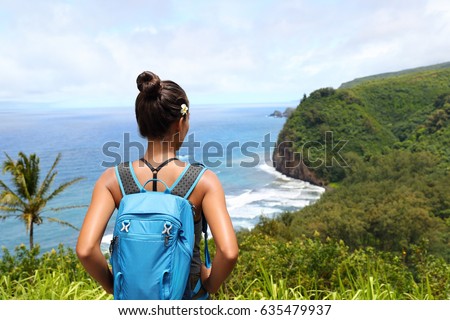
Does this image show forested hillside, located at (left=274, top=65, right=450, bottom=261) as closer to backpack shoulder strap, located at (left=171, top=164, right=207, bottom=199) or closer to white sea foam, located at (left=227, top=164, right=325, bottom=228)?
white sea foam, located at (left=227, top=164, right=325, bottom=228)

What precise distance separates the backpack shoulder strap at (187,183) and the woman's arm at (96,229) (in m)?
0.23

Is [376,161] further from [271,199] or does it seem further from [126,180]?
[126,180]

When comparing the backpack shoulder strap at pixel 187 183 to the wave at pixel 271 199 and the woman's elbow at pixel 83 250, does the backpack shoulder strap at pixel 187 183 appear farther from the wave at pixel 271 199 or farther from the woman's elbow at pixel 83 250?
the wave at pixel 271 199

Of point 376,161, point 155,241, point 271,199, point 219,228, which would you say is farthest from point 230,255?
point 376,161

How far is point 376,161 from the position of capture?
52.8m

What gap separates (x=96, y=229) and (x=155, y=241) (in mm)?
208

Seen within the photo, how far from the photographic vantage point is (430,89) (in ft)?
245

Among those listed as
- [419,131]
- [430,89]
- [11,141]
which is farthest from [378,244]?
[11,141]

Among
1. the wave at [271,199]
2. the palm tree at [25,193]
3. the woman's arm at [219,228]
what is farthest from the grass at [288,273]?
the wave at [271,199]

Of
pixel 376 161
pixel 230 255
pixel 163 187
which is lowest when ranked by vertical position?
pixel 376 161

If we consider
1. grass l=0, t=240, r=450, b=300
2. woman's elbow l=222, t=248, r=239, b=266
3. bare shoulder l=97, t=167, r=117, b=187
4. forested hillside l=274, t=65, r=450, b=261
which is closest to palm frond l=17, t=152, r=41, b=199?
grass l=0, t=240, r=450, b=300

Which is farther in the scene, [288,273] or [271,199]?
[271,199]

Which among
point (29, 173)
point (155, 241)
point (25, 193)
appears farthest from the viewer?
point (29, 173)
